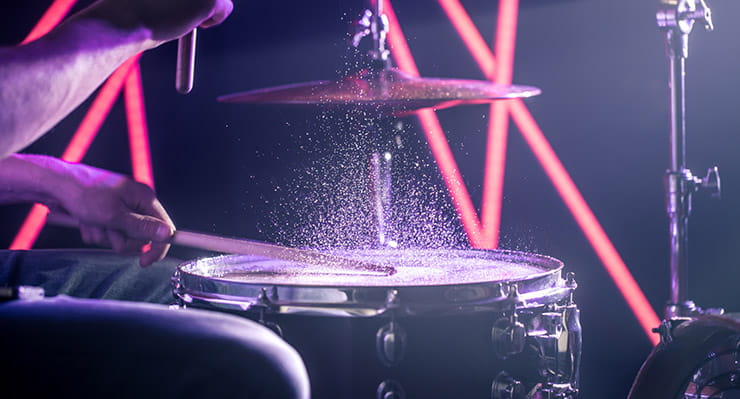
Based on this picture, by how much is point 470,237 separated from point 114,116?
4.36ft

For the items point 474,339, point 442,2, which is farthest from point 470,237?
point 474,339

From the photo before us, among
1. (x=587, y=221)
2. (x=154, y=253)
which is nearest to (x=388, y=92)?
(x=154, y=253)

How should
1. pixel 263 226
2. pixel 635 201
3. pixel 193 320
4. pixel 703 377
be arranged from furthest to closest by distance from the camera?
pixel 263 226 < pixel 635 201 < pixel 703 377 < pixel 193 320

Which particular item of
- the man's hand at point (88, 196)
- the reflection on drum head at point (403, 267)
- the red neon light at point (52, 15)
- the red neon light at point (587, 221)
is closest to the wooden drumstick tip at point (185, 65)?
the man's hand at point (88, 196)

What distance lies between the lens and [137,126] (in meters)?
2.65

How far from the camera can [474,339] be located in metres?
1.24

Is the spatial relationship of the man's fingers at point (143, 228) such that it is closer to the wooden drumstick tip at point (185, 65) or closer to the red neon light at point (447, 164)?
the wooden drumstick tip at point (185, 65)

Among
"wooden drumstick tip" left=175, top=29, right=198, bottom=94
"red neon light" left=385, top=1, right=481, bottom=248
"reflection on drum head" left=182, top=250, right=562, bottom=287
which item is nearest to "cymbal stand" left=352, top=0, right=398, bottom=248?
"red neon light" left=385, top=1, right=481, bottom=248

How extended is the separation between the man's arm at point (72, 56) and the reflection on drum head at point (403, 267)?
2.43 feet

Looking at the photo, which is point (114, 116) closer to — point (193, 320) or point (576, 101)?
point (576, 101)

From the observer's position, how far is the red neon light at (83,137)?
2643 mm

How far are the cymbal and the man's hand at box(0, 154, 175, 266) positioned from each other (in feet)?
1.53

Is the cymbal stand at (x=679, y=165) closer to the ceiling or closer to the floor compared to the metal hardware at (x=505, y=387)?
closer to the ceiling

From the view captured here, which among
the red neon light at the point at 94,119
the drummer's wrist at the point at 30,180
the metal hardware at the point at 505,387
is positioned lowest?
the metal hardware at the point at 505,387
